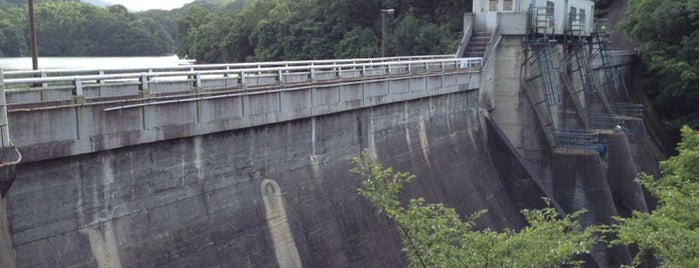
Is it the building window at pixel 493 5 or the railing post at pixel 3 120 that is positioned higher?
the building window at pixel 493 5

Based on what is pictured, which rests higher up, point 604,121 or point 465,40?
point 465,40

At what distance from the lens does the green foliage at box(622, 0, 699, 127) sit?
3912 centimetres

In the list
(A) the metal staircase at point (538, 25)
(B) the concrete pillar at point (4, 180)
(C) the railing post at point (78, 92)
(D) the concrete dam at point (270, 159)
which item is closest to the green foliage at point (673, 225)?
(D) the concrete dam at point (270, 159)

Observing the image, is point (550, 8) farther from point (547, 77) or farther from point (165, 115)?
point (165, 115)

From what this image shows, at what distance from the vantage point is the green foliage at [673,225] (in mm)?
12297

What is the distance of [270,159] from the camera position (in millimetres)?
15398

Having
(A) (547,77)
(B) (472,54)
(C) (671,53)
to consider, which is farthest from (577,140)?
(C) (671,53)

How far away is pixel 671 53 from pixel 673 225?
32746 mm

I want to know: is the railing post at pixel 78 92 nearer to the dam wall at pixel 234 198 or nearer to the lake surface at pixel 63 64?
the dam wall at pixel 234 198

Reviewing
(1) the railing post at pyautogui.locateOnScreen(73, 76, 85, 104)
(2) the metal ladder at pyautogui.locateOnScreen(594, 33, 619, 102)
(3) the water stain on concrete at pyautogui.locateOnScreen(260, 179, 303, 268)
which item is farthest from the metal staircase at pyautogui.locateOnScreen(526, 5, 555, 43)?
(1) the railing post at pyautogui.locateOnScreen(73, 76, 85, 104)

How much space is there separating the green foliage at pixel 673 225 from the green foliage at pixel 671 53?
66.4 feet

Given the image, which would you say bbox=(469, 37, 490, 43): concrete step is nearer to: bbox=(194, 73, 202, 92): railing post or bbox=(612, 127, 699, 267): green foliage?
bbox=(612, 127, 699, 267): green foliage

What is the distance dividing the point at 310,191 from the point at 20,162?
774cm

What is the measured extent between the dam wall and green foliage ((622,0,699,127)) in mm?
24203
